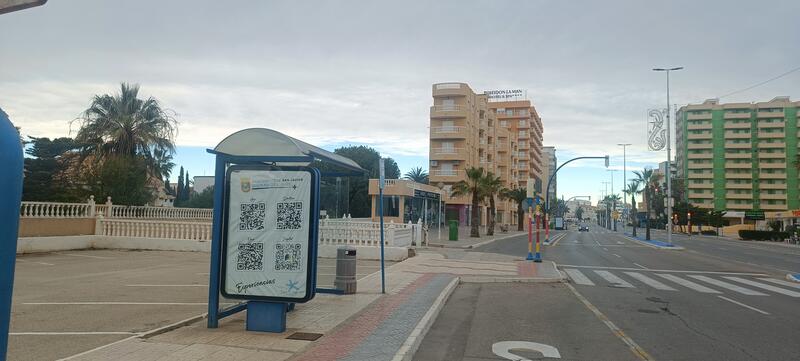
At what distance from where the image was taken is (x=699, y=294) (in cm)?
1304

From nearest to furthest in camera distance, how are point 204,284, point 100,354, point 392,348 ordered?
point 100,354, point 392,348, point 204,284

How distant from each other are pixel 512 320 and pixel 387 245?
12.1m

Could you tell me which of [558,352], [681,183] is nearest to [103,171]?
[558,352]

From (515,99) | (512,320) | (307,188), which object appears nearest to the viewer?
(307,188)

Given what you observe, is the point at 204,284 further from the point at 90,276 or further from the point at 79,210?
the point at 79,210

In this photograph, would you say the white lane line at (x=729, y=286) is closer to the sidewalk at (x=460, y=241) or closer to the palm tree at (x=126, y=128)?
the sidewalk at (x=460, y=241)

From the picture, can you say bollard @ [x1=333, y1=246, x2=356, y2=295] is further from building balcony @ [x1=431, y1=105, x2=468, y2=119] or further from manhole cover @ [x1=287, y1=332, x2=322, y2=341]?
building balcony @ [x1=431, y1=105, x2=468, y2=119]

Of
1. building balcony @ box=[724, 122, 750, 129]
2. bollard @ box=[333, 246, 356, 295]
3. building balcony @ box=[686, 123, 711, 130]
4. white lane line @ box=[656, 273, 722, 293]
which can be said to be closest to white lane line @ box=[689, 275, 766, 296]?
white lane line @ box=[656, 273, 722, 293]

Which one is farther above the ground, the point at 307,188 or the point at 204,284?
the point at 307,188

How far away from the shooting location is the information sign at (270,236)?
23.5ft

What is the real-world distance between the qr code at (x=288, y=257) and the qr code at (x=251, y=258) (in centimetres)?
22

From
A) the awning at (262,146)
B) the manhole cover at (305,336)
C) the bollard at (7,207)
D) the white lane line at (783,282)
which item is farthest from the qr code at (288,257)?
the white lane line at (783,282)

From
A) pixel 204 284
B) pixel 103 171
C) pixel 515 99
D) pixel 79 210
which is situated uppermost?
pixel 515 99

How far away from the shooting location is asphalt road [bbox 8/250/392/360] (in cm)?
682
